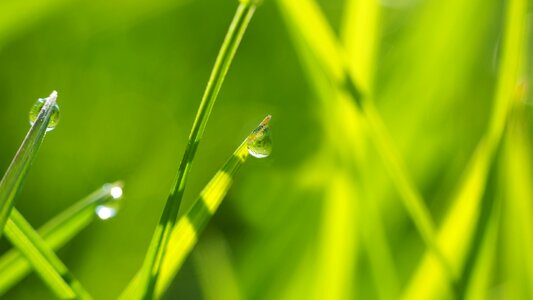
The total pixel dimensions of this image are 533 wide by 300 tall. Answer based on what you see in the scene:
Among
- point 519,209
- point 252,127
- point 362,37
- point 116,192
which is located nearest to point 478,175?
point 519,209

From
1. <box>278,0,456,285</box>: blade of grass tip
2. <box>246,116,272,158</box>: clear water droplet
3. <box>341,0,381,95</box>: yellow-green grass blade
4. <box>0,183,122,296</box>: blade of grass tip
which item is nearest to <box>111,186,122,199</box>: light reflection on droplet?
<box>0,183,122,296</box>: blade of grass tip

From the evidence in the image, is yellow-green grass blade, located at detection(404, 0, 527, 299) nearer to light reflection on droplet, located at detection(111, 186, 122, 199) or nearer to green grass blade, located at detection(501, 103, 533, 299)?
green grass blade, located at detection(501, 103, 533, 299)

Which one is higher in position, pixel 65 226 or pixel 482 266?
pixel 65 226

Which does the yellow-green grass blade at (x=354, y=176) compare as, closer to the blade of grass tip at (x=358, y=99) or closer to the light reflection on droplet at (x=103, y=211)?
the blade of grass tip at (x=358, y=99)

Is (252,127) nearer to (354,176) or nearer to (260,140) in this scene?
(354,176)

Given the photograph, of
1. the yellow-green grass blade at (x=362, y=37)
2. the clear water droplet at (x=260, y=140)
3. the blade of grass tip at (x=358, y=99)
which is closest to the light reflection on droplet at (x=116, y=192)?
the clear water droplet at (x=260, y=140)

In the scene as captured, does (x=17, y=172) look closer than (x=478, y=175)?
Yes
